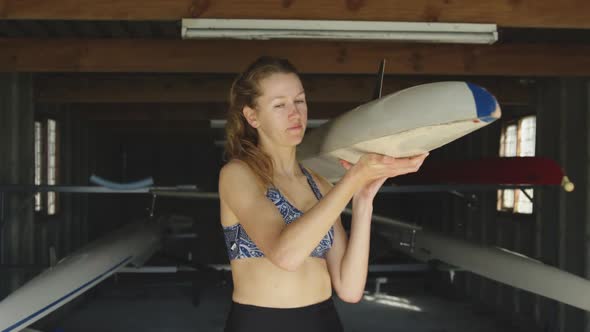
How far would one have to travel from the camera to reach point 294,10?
101 inches

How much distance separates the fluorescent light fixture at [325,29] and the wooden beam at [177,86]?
264 cm

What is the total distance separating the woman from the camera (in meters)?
1.15

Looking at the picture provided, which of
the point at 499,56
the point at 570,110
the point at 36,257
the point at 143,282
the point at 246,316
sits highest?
the point at 499,56

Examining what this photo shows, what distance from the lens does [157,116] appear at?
7.09 metres

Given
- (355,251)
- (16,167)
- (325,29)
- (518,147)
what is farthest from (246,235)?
(518,147)

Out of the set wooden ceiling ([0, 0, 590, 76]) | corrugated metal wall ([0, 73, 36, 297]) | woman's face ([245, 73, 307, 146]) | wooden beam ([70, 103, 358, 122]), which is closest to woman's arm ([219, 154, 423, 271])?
woman's face ([245, 73, 307, 146])

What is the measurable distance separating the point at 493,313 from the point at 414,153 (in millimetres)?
5559

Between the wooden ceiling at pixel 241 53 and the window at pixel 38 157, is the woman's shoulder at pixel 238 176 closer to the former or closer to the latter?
the wooden ceiling at pixel 241 53

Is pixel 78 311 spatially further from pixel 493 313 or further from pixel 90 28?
pixel 493 313

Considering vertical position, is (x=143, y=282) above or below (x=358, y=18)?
below

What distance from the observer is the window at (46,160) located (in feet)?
18.0

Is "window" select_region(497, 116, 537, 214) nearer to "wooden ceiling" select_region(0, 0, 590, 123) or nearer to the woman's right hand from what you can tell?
"wooden ceiling" select_region(0, 0, 590, 123)

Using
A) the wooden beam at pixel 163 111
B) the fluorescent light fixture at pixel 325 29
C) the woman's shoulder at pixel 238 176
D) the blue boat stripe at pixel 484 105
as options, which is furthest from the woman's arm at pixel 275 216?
the wooden beam at pixel 163 111

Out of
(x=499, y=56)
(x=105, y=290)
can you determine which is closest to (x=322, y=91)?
(x=499, y=56)
